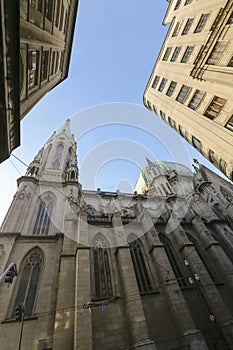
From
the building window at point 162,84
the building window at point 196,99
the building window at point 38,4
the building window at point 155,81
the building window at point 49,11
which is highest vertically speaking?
the building window at point 155,81

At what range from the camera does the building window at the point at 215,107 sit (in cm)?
1326

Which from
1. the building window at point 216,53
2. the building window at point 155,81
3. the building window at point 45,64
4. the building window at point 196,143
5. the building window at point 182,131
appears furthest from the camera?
the building window at point 155,81

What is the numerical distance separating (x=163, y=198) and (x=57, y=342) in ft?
84.2

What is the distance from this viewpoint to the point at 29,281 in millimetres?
12789

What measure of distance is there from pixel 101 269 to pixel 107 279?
99 centimetres

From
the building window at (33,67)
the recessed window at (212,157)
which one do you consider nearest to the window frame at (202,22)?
the recessed window at (212,157)

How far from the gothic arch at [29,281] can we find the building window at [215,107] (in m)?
20.0

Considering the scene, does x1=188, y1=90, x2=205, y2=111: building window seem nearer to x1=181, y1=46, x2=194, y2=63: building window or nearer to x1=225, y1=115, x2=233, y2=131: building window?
x1=225, y1=115, x2=233, y2=131: building window

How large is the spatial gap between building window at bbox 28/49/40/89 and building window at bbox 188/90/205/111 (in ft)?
46.6

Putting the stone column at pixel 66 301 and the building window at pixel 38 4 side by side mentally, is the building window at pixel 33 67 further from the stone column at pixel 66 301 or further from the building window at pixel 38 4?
the stone column at pixel 66 301

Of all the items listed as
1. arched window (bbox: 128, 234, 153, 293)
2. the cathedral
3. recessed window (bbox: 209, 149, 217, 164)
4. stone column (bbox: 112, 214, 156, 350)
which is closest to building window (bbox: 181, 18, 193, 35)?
recessed window (bbox: 209, 149, 217, 164)

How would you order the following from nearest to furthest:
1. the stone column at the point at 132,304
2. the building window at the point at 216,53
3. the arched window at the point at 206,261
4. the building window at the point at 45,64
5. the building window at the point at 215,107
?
1. the stone column at the point at 132,304
2. the building window at the point at 45,64
3. the building window at the point at 216,53
4. the building window at the point at 215,107
5. the arched window at the point at 206,261

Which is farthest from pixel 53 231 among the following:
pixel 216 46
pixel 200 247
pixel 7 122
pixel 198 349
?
pixel 216 46

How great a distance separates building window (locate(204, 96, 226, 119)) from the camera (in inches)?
522
